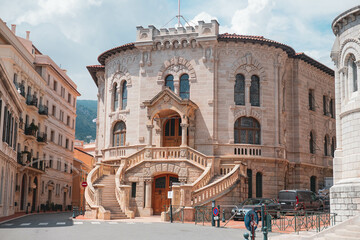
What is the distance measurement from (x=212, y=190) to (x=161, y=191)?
19.5 ft

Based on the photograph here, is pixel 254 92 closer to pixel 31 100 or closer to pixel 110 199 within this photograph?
pixel 110 199

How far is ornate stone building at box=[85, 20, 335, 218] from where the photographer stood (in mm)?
34531

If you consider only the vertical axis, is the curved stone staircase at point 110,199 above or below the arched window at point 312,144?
below

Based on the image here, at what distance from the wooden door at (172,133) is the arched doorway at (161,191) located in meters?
3.78

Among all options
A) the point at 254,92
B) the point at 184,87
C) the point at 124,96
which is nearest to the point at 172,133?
the point at 184,87

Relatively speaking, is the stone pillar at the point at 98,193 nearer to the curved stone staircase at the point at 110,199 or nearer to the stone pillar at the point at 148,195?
the curved stone staircase at the point at 110,199

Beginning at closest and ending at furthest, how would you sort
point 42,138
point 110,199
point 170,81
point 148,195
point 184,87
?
point 110,199
point 148,195
point 184,87
point 170,81
point 42,138

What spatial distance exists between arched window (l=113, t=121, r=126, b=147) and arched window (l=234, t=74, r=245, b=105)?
390 inches

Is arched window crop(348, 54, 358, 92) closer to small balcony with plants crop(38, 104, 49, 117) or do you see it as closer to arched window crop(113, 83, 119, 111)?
arched window crop(113, 83, 119, 111)

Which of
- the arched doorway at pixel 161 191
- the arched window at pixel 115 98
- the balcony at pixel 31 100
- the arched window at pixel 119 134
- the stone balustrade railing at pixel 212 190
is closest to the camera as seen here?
the stone balustrade railing at pixel 212 190

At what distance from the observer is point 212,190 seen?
100 feet

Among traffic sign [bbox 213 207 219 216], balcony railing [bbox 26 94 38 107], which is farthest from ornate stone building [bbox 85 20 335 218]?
traffic sign [bbox 213 207 219 216]

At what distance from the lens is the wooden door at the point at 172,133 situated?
3844 cm

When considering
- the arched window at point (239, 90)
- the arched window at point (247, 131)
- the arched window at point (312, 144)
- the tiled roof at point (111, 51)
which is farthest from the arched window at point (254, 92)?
the tiled roof at point (111, 51)
